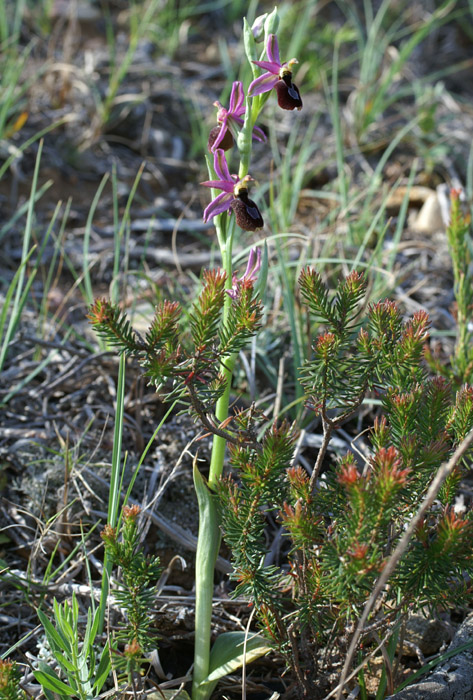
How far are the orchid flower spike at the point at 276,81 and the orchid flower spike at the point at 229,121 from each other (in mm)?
46

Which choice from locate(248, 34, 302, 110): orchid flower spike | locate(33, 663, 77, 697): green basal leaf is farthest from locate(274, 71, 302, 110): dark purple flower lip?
locate(33, 663, 77, 697): green basal leaf

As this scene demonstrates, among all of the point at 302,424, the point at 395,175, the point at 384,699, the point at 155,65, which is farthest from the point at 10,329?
the point at 155,65

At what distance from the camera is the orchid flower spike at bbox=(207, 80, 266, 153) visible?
4.77 ft

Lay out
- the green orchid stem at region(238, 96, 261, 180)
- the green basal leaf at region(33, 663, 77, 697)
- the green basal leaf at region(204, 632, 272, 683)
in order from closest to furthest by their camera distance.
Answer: the green basal leaf at region(33, 663, 77, 697)
the green orchid stem at region(238, 96, 261, 180)
the green basal leaf at region(204, 632, 272, 683)

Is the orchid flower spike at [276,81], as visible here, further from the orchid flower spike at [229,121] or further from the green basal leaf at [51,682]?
the green basal leaf at [51,682]

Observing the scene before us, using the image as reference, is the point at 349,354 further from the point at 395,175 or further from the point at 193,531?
the point at 395,175

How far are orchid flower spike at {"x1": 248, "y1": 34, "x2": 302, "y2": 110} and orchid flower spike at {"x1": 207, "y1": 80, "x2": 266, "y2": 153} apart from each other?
0.15ft

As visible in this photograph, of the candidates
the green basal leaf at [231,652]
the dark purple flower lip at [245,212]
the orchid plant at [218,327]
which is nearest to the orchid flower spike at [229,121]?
the orchid plant at [218,327]

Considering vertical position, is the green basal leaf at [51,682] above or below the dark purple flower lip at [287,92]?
below

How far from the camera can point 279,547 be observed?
1.98m

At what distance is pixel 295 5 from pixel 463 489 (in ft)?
13.3

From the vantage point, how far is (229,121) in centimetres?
148

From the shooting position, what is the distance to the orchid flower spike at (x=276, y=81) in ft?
4.66

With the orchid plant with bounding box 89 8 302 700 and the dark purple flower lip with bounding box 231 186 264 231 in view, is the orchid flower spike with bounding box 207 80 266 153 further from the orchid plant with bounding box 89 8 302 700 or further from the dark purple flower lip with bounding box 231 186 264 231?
the dark purple flower lip with bounding box 231 186 264 231
